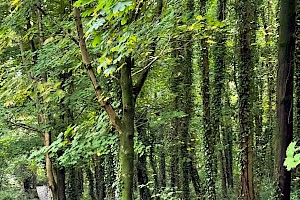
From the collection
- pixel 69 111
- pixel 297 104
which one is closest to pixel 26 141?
pixel 69 111

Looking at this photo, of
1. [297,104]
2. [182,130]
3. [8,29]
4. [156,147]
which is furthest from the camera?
[156,147]

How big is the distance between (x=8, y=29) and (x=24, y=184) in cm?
1805

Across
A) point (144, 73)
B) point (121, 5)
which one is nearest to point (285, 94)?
point (144, 73)

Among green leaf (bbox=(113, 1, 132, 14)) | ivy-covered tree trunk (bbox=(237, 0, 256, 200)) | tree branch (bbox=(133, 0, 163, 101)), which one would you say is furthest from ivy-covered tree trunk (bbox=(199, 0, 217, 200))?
green leaf (bbox=(113, 1, 132, 14))

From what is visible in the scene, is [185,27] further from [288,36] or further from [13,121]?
[13,121]

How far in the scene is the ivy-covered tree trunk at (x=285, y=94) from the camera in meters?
6.02

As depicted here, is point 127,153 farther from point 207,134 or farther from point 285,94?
point 207,134

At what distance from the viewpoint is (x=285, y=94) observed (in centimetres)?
610

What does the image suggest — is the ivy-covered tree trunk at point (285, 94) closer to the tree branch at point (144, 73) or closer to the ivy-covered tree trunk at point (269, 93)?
the tree branch at point (144, 73)

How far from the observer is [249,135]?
304 inches

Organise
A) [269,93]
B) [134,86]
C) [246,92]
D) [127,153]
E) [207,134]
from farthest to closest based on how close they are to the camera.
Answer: [269,93]
[207,134]
[246,92]
[134,86]
[127,153]

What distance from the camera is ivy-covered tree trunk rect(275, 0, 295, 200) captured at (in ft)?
19.7

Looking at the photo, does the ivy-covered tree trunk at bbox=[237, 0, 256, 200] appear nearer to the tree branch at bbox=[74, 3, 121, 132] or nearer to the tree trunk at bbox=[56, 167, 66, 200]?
the tree branch at bbox=[74, 3, 121, 132]

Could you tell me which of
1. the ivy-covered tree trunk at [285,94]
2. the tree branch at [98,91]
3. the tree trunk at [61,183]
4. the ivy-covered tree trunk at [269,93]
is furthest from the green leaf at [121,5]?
the ivy-covered tree trunk at [269,93]
